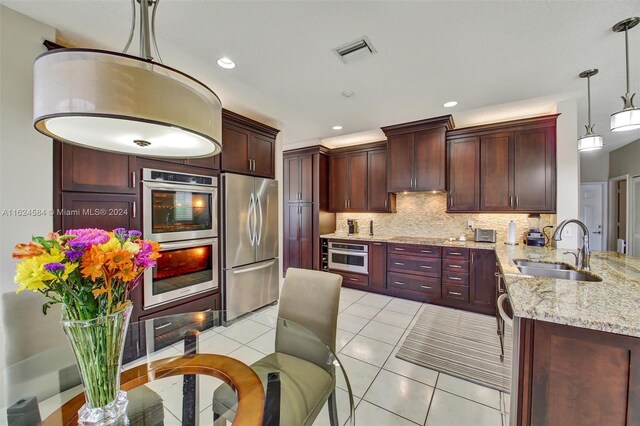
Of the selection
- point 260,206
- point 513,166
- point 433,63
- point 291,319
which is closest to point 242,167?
point 260,206

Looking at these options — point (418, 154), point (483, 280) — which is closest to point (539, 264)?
point (483, 280)

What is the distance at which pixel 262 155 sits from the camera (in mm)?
3535

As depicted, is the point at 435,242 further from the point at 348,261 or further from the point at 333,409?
the point at 333,409

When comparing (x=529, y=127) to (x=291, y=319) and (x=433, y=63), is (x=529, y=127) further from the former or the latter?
(x=291, y=319)

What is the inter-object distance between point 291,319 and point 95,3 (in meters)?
2.38

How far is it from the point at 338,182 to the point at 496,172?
2.54 m

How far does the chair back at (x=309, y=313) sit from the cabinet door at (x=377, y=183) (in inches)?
119

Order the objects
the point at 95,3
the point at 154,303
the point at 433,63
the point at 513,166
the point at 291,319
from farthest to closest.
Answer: the point at 513,166
the point at 154,303
the point at 433,63
the point at 291,319
the point at 95,3

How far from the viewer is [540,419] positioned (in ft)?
3.84

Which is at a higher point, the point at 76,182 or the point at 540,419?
the point at 76,182

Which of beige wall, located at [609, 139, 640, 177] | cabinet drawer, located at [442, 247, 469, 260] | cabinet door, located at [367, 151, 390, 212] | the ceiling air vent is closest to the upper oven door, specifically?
the ceiling air vent

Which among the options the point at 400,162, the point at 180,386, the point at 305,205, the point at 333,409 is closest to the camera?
the point at 333,409

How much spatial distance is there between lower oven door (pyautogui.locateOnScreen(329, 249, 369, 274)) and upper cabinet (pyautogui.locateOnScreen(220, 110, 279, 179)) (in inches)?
73.1

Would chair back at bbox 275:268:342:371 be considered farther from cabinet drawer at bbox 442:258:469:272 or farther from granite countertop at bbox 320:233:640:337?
cabinet drawer at bbox 442:258:469:272
